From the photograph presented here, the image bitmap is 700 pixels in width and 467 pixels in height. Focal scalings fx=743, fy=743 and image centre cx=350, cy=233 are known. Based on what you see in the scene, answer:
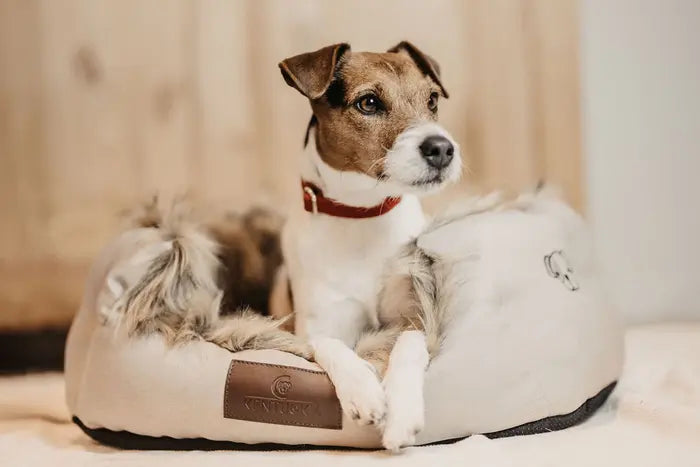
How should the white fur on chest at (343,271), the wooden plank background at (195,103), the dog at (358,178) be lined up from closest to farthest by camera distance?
the dog at (358,178) < the white fur on chest at (343,271) < the wooden plank background at (195,103)

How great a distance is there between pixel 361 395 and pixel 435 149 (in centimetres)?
43

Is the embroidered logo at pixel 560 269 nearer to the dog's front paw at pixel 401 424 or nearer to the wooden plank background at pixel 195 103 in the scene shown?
the dog's front paw at pixel 401 424

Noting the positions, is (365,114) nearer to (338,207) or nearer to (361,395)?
(338,207)

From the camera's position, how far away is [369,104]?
135cm

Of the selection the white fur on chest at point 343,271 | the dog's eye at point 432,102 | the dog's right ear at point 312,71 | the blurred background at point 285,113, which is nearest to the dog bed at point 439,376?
the white fur on chest at point 343,271

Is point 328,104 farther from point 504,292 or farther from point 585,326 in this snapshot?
point 585,326

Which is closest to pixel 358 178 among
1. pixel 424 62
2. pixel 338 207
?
pixel 338 207

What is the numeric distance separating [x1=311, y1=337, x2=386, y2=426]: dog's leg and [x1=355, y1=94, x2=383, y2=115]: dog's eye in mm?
440

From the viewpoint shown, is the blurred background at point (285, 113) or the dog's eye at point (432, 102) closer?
the dog's eye at point (432, 102)

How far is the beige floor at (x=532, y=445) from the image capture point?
1.03 m

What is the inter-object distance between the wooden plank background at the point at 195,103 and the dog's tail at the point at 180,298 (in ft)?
1.64

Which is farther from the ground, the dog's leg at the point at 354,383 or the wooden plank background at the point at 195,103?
the wooden plank background at the point at 195,103

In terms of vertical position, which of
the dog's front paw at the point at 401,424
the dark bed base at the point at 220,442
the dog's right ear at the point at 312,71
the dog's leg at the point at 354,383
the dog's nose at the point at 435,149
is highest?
the dog's right ear at the point at 312,71

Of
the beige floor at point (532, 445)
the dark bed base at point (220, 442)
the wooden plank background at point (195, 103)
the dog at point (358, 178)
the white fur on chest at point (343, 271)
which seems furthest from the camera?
the wooden plank background at point (195, 103)
